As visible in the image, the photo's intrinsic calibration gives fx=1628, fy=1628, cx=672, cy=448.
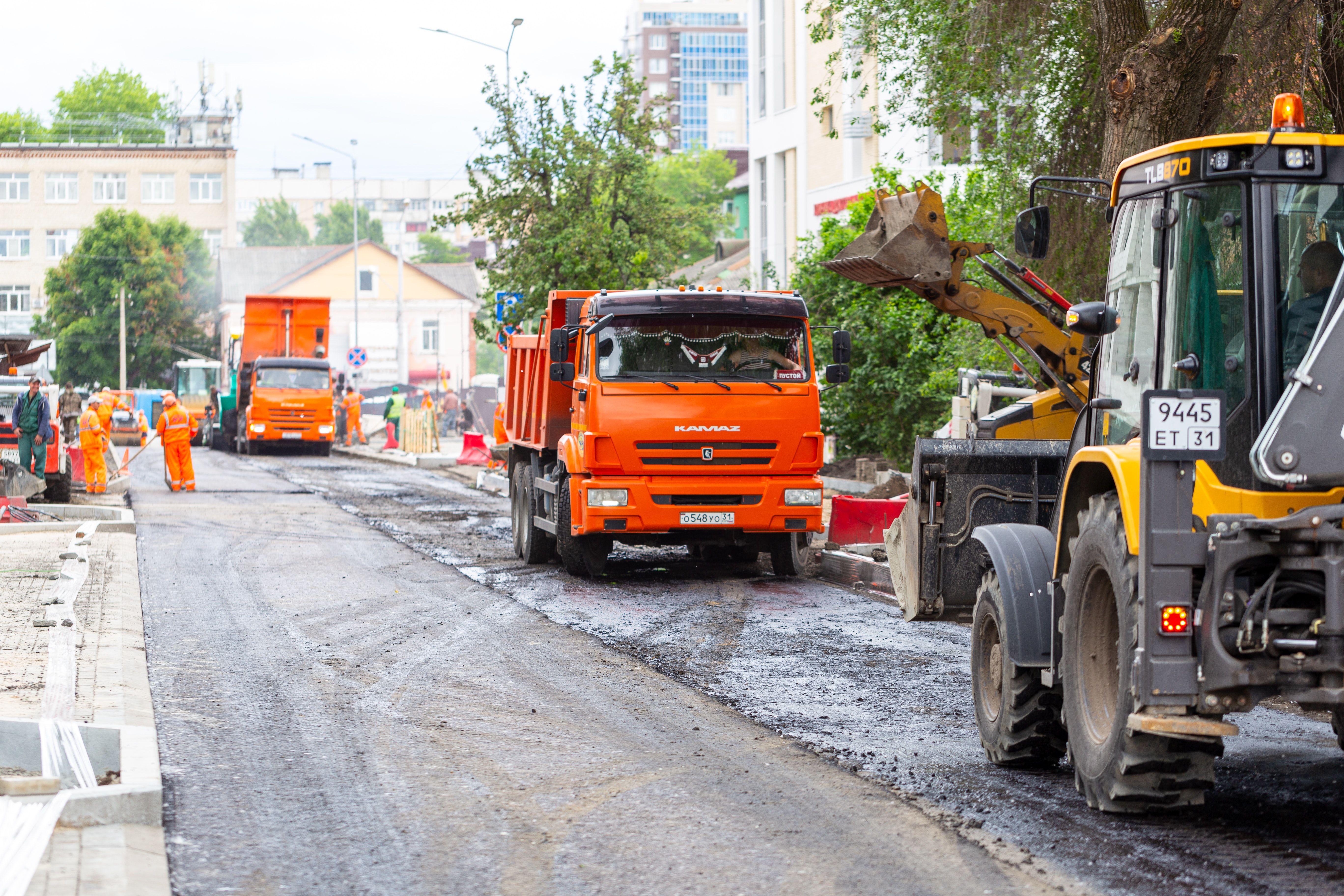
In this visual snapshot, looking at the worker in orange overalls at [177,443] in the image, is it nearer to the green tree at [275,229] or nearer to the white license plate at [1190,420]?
the white license plate at [1190,420]

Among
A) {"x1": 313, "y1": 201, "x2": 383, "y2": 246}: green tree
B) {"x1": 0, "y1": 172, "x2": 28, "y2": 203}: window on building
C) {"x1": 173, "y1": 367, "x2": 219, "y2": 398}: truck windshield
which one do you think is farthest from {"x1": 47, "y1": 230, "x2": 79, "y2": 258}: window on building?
{"x1": 173, "y1": 367, "x2": 219, "y2": 398}: truck windshield

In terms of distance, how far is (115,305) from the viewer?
78125mm

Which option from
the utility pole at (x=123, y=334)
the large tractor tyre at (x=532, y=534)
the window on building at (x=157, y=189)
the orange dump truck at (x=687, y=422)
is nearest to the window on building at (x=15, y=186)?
the window on building at (x=157, y=189)

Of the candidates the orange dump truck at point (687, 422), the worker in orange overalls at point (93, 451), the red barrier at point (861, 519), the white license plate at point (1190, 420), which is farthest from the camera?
the worker in orange overalls at point (93, 451)

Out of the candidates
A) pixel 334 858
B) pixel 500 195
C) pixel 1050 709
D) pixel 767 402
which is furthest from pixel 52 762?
pixel 500 195

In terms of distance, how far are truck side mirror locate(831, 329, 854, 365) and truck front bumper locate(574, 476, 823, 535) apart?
127 cm

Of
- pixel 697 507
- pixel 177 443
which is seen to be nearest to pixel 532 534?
pixel 697 507

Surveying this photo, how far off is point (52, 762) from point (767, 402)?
28.3 ft

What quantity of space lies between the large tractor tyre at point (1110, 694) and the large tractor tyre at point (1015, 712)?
0.43m

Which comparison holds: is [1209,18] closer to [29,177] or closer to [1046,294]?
[1046,294]

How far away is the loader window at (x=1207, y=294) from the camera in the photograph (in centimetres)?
552

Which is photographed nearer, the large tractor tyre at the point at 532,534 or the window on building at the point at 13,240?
the large tractor tyre at the point at 532,534

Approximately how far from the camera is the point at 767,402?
14.3m

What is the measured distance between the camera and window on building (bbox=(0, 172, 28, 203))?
9719 centimetres
